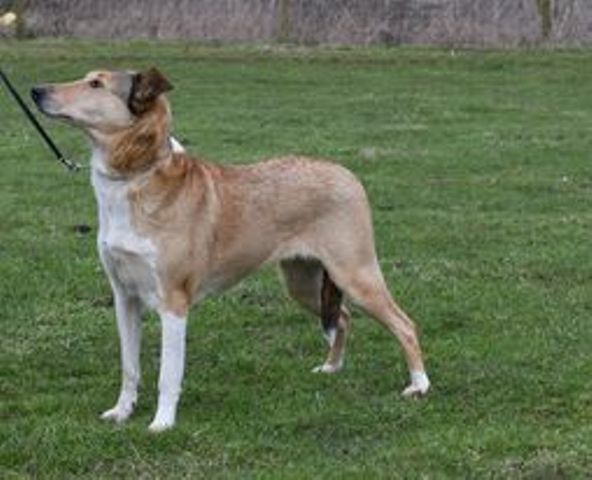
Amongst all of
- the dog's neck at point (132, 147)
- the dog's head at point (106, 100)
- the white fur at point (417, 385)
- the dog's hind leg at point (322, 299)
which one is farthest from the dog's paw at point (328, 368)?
the dog's head at point (106, 100)

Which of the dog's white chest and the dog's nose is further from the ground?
the dog's nose

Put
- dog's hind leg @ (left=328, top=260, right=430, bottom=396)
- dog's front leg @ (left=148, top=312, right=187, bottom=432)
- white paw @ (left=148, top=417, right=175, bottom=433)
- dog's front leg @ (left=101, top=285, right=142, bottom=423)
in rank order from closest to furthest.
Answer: white paw @ (left=148, top=417, right=175, bottom=433), dog's front leg @ (left=148, top=312, right=187, bottom=432), dog's front leg @ (left=101, top=285, right=142, bottom=423), dog's hind leg @ (left=328, top=260, right=430, bottom=396)

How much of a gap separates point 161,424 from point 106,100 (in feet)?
5.52

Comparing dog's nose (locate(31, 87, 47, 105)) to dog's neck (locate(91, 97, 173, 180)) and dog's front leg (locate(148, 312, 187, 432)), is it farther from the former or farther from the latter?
dog's front leg (locate(148, 312, 187, 432))

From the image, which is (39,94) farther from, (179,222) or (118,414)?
(118,414)

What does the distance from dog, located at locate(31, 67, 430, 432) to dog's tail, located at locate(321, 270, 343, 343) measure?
17 millimetres

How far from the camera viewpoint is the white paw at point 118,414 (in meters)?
8.57

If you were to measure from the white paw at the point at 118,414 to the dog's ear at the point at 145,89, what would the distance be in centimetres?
157

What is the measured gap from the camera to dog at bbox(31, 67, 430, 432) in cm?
842

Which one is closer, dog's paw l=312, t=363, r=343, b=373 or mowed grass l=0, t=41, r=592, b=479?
mowed grass l=0, t=41, r=592, b=479

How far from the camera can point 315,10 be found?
1379 inches

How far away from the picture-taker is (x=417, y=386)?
9.13m

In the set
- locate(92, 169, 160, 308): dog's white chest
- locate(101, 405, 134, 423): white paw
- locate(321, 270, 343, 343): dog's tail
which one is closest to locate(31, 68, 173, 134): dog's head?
locate(92, 169, 160, 308): dog's white chest

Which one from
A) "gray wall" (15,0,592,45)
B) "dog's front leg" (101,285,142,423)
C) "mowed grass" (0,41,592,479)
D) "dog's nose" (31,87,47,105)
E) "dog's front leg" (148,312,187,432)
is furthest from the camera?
"gray wall" (15,0,592,45)
